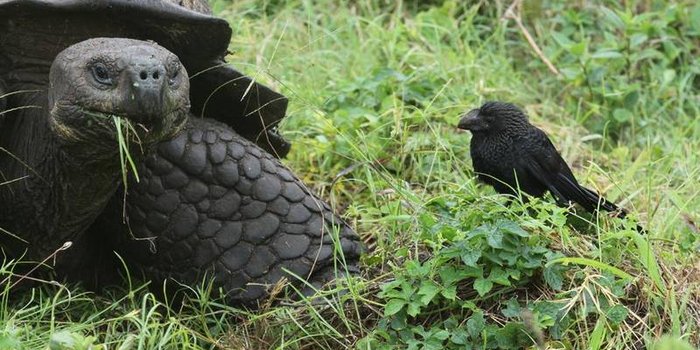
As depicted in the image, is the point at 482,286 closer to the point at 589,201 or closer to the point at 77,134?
the point at 589,201

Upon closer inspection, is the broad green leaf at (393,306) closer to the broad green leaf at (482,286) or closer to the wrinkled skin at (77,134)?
the broad green leaf at (482,286)

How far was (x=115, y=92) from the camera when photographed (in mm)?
2832

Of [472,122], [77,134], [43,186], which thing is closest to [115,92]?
[77,134]

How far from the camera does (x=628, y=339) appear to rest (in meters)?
2.99

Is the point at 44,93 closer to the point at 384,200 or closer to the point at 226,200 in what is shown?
the point at 226,200

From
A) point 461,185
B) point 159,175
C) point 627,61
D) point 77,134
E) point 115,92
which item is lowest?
point 627,61

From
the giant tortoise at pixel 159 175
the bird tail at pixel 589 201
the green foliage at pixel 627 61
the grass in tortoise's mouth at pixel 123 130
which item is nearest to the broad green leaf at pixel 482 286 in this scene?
the giant tortoise at pixel 159 175

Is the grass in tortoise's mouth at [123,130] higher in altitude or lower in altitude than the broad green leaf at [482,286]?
higher

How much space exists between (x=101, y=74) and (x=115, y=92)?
0.23 feet

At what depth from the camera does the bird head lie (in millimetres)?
3725

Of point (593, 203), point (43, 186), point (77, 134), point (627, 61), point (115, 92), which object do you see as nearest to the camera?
point (115, 92)

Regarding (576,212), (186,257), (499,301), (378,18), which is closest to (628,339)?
(499,301)

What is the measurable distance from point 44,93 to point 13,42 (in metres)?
0.16

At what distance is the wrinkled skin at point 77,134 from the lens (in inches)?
111
